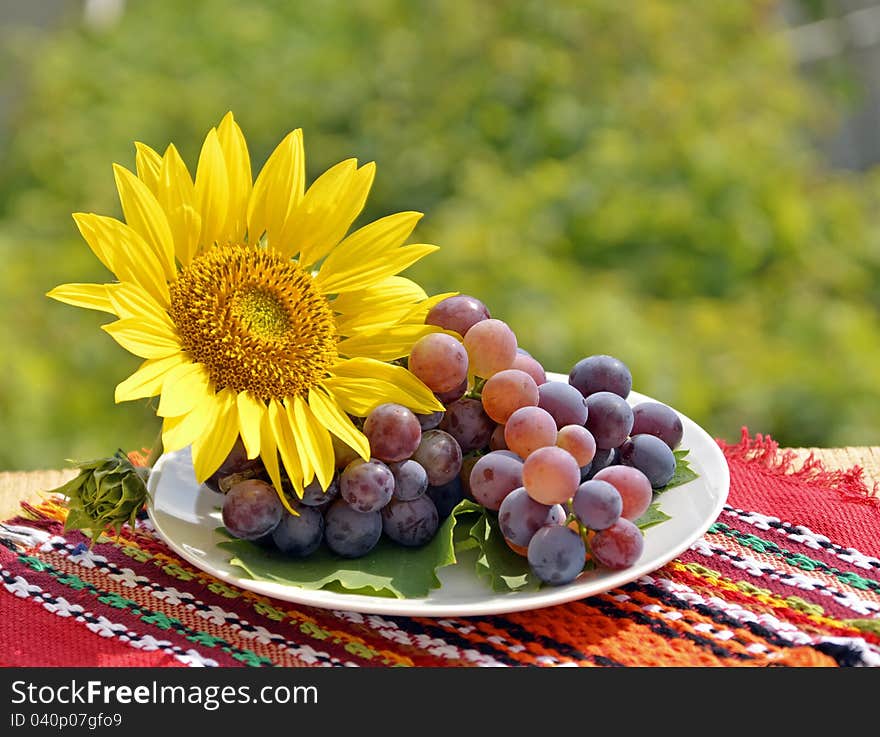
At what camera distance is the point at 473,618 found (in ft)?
2.49

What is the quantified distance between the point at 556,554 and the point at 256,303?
0.92 feet

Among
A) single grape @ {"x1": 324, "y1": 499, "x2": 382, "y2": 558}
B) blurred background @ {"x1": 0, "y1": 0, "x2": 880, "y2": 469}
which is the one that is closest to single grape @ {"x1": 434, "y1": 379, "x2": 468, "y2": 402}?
single grape @ {"x1": 324, "y1": 499, "x2": 382, "y2": 558}

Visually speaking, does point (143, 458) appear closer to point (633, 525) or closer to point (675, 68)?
point (633, 525)

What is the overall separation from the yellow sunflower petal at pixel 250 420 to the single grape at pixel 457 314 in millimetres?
153

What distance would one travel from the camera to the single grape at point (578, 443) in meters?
0.75

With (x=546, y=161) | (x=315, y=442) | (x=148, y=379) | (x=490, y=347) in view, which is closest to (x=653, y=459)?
(x=490, y=347)

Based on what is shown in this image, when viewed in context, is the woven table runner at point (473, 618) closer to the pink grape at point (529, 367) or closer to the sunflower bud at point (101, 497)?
the sunflower bud at point (101, 497)

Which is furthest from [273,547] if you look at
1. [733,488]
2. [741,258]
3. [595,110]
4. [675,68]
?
[675,68]

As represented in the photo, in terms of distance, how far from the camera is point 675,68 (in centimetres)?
236

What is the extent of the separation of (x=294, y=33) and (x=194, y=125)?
481mm

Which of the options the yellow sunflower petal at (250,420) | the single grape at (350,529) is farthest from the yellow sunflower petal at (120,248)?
the single grape at (350,529)

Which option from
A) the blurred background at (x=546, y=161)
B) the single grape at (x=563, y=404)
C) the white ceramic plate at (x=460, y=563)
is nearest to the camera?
the white ceramic plate at (x=460, y=563)

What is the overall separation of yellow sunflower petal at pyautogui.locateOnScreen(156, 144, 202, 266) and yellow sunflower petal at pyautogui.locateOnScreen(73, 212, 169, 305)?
3 cm

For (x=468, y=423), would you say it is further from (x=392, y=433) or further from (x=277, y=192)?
(x=277, y=192)
